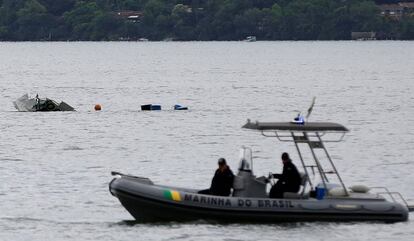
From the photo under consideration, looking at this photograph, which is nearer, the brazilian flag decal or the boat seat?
the brazilian flag decal

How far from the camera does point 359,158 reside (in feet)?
172

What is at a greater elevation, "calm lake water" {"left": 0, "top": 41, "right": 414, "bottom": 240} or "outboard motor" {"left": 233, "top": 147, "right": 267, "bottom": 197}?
"outboard motor" {"left": 233, "top": 147, "right": 267, "bottom": 197}

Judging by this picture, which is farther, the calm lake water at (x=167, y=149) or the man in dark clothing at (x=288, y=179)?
the calm lake water at (x=167, y=149)

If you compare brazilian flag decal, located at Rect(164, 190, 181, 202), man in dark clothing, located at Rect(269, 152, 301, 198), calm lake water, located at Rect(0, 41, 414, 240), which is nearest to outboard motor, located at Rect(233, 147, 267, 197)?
man in dark clothing, located at Rect(269, 152, 301, 198)

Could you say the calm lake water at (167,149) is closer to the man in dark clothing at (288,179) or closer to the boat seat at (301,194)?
the boat seat at (301,194)

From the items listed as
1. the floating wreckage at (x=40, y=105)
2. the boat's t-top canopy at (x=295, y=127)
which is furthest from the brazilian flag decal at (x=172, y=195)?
the floating wreckage at (x=40, y=105)

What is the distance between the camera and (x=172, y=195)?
3459 cm

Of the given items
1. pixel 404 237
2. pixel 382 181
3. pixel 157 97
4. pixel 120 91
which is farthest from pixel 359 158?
pixel 120 91

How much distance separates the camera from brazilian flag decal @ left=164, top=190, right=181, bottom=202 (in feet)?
113

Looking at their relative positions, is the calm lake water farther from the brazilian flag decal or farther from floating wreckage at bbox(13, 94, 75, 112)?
floating wreckage at bbox(13, 94, 75, 112)

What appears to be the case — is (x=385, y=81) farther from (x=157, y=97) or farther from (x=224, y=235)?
(x=224, y=235)

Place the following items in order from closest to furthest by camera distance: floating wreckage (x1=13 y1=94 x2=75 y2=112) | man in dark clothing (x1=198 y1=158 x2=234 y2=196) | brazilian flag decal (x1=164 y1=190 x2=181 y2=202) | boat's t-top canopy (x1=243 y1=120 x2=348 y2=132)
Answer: boat's t-top canopy (x1=243 y1=120 x2=348 y2=132)
brazilian flag decal (x1=164 y1=190 x2=181 y2=202)
man in dark clothing (x1=198 y1=158 x2=234 y2=196)
floating wreckage (x1=13 y1=94 x2=75 y2=112)

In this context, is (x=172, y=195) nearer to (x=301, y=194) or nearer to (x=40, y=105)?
(x=301, y=194)

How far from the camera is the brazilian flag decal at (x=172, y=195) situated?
34562 millimetres
